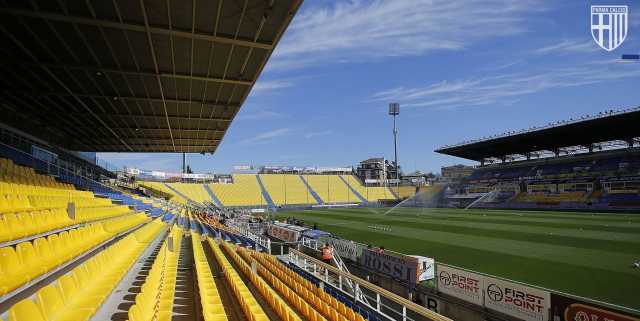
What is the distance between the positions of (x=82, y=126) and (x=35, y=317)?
855 inches

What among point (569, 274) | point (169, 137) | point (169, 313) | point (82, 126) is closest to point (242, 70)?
point (169, 313)

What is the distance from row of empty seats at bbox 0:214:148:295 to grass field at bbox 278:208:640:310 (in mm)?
11892

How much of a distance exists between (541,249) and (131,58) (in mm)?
17861

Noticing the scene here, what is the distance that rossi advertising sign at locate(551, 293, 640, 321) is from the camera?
629 cm

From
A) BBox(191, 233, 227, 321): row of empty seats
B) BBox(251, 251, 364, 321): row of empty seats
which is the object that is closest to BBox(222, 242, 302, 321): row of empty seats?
BBox(251, 251, 364, 321): row of empty seats

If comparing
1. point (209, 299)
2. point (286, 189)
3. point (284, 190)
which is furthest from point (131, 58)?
point (286, 189)

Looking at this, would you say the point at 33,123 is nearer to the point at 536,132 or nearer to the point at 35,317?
the point at 35,317

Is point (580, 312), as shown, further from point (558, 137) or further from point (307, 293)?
point (558, 137)

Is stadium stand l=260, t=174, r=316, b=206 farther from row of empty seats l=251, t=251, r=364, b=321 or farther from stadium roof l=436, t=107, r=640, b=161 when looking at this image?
row of empty seats l=251, t=251, r=364, b=321

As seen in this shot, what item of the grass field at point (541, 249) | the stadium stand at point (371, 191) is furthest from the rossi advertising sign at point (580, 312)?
the stadium stand at point (371, 191)

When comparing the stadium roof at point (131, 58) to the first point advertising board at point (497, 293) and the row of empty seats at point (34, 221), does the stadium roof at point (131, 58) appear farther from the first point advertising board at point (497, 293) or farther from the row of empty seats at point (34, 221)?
the first point advertising board at point (497, 293)

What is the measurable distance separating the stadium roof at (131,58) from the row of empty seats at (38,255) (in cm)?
507

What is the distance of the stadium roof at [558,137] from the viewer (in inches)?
1353

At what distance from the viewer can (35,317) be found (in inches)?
136
